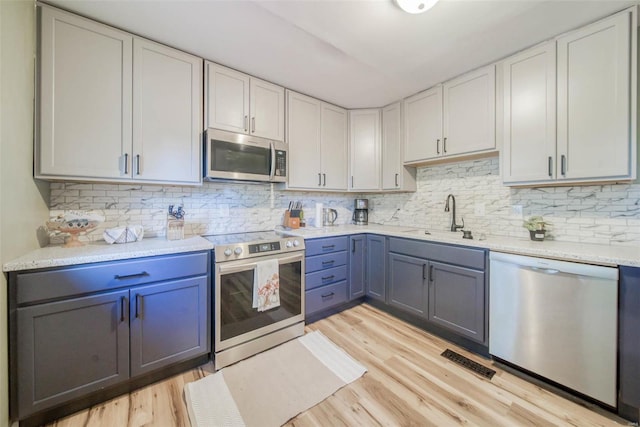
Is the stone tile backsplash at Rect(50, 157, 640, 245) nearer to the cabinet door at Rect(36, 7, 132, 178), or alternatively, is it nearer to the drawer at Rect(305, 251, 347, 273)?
the cabinet door at Rect(36, 7, 132, 178)

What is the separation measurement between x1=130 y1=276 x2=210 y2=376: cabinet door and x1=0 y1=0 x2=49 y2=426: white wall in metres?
0.52

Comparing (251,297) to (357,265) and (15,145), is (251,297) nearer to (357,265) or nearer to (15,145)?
(357,265)

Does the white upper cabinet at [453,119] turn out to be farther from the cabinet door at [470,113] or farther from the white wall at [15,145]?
the white wall at [15,145]

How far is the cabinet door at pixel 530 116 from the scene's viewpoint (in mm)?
1805

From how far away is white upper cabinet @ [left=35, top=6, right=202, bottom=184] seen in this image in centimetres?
153

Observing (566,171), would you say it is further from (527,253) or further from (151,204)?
(151,204)

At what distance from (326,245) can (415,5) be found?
6.43 feet

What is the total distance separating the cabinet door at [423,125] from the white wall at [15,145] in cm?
303

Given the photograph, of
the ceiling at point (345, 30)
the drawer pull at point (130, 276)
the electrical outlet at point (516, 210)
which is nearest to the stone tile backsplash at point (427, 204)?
the electrical outlet at point (516, 210)

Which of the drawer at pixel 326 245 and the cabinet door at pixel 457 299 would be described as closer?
the cabinet door at pixel 457 299

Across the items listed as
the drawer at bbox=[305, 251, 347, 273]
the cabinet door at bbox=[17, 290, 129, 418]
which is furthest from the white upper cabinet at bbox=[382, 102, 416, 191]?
the cabinet door at bbox=[17, 290, 129, 418]

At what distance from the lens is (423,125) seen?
8.67 ft

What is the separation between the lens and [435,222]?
113 inches

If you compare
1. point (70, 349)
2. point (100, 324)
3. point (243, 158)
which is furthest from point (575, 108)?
point (70, 349)
